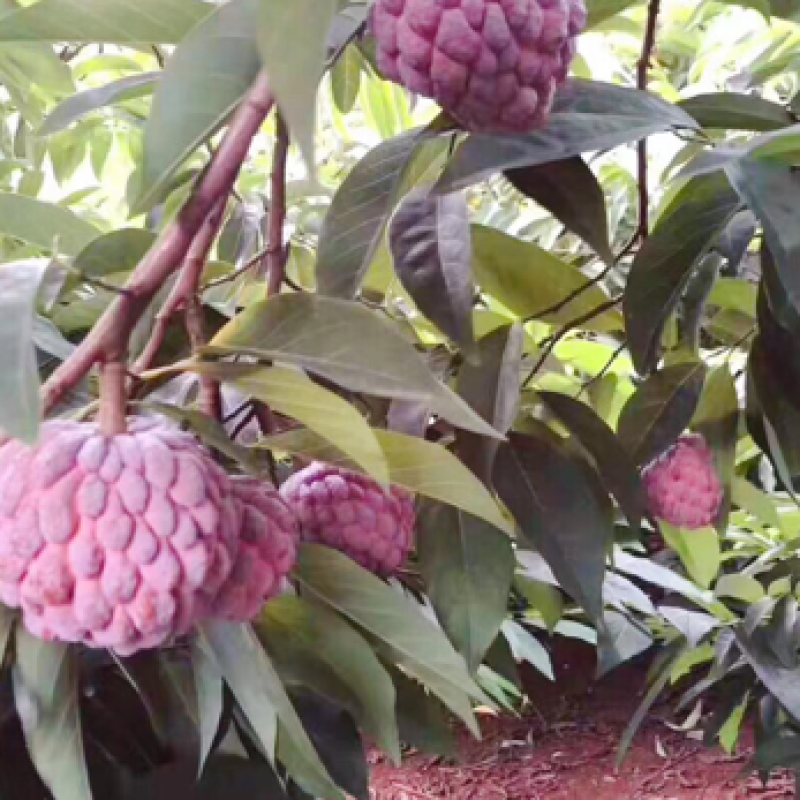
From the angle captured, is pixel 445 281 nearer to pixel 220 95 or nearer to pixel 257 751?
pixel 220 95

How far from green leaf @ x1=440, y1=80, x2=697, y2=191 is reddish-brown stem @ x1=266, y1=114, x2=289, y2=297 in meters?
0.10

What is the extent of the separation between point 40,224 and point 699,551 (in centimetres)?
87

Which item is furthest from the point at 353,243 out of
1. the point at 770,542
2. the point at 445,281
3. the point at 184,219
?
the point at 770,542

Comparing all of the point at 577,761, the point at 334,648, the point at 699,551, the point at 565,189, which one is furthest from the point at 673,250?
the point at 577,761

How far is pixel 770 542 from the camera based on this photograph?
4.55 feet

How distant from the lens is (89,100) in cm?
54

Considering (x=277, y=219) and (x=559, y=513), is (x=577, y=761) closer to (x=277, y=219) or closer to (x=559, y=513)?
(x=559, y=513)

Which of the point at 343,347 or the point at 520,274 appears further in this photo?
the point at 520,274

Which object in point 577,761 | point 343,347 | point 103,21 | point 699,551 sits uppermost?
point 103,21

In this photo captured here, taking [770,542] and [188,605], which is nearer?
[188,605]

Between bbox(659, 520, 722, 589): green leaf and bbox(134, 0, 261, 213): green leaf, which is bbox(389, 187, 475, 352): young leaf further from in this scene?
bbox(659, 520, 722, 589): green leaf

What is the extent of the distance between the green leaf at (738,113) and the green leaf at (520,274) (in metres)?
0.15

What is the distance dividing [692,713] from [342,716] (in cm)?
148

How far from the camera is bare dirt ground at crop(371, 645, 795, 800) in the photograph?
1927 mm
